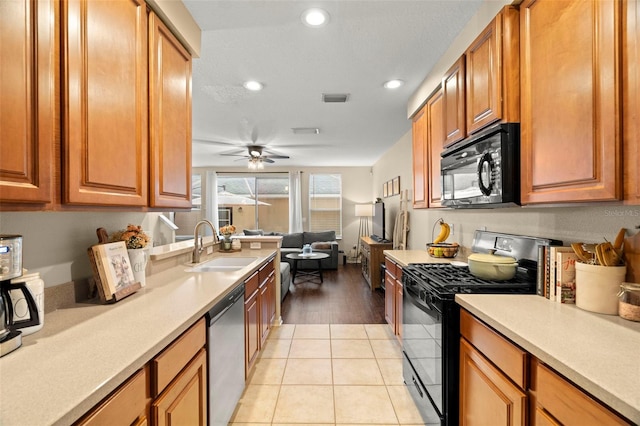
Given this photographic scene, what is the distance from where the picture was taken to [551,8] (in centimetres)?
123

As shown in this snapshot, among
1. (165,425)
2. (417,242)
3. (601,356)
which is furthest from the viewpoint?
(417,242)

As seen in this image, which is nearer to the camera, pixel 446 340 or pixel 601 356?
pixel 601 356

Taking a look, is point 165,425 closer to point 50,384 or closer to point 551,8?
point 50,384

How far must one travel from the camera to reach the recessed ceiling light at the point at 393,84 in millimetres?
2752

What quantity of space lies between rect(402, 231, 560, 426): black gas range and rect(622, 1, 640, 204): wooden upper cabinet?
0.67 m

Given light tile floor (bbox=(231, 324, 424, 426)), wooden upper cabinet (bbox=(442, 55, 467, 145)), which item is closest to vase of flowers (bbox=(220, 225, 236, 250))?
light tile floor (bbox=(231, 324, 424, 426))

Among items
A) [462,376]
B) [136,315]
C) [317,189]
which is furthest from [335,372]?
[317,189]

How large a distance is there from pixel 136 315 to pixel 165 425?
0.42m

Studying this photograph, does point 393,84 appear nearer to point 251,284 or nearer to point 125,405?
point 251,284

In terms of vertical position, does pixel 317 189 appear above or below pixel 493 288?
above

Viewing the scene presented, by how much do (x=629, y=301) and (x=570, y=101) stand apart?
782mm

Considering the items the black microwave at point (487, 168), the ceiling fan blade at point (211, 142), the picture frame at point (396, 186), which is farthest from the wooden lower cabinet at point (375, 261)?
the ceiling fan blade at point (211, 142)

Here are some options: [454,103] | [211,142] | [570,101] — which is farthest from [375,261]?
[570,101]

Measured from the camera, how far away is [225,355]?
1.64 m
